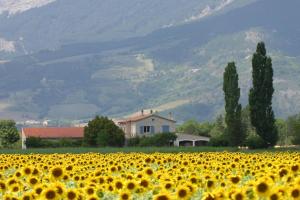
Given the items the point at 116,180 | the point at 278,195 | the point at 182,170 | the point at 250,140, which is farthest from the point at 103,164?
the point at 250,140

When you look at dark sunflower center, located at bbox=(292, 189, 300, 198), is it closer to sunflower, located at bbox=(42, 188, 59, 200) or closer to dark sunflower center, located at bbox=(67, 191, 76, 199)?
dark sunflower center, located at bbox=(67, 191, 76, 199)

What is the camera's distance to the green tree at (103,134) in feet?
332

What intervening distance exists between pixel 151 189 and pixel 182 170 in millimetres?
6254

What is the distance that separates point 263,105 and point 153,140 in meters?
23.9

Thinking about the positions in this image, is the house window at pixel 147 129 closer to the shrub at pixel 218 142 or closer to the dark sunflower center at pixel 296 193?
the shrub at pixel 218 142

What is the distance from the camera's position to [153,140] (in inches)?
4309

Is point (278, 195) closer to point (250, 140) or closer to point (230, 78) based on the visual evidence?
point (250, 140)

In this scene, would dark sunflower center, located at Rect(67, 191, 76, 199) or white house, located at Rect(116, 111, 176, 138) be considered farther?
white house, located at Rect(116, 111, 176, 138)

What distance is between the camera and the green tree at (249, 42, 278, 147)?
89.0 metres

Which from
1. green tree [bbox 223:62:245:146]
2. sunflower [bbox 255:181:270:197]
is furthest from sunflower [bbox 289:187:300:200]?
green tree [bbox 223:62:245:146]

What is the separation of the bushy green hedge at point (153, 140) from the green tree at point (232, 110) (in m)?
11.4

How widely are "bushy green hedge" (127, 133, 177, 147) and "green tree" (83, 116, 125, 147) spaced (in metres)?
3.36

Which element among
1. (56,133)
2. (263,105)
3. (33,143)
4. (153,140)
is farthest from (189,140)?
(263,105)

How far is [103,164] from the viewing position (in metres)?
24.1
